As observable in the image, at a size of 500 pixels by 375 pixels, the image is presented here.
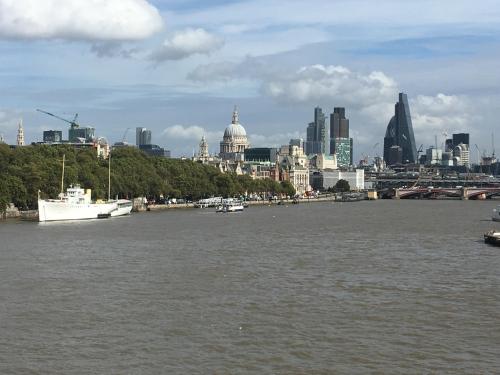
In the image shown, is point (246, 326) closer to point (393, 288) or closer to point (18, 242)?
point (393, 288)

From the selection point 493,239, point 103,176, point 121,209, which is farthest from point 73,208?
point 493,239

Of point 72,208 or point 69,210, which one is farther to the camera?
point 72,208

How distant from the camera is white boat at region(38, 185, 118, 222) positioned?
85.7 metres

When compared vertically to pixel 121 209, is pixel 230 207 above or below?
below

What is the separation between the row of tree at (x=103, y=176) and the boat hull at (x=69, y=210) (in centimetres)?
656

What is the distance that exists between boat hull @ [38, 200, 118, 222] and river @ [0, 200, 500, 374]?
93.3 ft

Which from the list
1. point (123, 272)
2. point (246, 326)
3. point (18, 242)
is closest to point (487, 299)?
point (246, 326)

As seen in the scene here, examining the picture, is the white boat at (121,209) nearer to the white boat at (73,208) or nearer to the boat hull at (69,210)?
the white boat at (73,208)

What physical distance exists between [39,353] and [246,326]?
21.4 feet

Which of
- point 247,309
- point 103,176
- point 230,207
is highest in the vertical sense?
point 103,176

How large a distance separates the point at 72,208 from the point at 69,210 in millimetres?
358

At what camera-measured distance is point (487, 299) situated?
1353 inches

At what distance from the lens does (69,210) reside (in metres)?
88.8

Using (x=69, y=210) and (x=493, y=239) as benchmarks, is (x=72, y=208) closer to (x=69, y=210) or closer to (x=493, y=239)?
(x=69, y=210)
